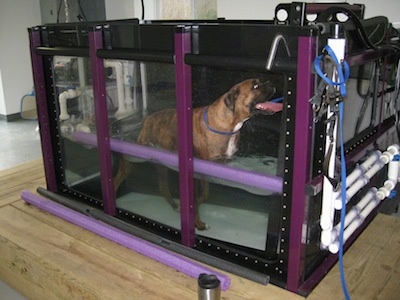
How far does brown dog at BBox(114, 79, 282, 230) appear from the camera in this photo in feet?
3.88

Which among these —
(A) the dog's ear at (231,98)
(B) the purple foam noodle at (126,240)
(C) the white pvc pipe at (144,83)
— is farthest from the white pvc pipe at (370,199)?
(C) the white pvc pipe at (144,83)

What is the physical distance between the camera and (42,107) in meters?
1.81

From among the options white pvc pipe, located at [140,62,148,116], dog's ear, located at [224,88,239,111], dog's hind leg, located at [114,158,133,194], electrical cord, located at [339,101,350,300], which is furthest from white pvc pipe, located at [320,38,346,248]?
dog's hind leg, located at [114,158,133,194]

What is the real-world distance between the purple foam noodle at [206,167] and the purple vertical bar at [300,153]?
0.26ft

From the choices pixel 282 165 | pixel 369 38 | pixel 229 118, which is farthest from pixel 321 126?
pixel 369 38

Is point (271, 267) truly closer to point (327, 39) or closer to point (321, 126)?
point (321, 126)

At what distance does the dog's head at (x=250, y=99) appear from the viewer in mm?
1156

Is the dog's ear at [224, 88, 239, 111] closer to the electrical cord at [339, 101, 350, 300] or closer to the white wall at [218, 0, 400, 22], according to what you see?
the electrical cord at [339, 101, 350, 300]

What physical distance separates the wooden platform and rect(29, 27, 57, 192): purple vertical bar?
0.20 metres

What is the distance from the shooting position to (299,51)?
1.00 meters

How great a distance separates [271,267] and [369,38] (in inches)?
32.3

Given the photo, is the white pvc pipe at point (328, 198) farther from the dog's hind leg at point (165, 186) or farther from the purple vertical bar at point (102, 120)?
the purple vertical bar at point (102, 120)

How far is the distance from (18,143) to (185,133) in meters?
3.64

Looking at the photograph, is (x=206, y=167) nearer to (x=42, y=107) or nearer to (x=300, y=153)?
(x=300, y=153)
